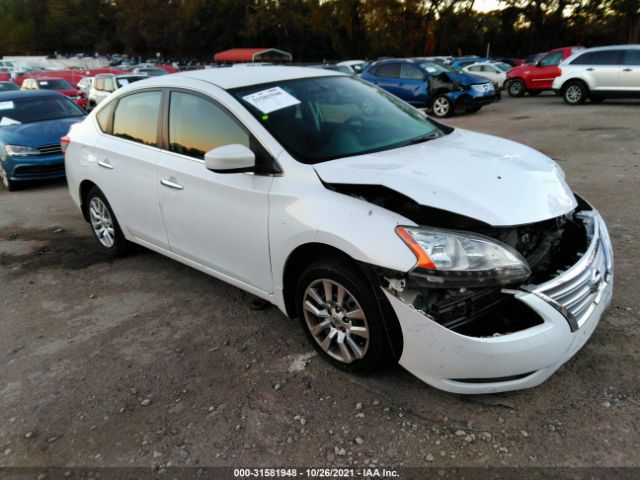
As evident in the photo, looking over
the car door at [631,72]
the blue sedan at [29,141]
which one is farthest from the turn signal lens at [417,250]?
the car door at [631,72]

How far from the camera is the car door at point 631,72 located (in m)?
14.1

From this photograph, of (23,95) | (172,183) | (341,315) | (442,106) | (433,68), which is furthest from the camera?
(433,68)

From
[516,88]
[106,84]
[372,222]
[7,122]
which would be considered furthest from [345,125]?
[516,88]

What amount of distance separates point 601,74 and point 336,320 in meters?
15.1

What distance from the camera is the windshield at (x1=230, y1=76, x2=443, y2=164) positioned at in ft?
10.7

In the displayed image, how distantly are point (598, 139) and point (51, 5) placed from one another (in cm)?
10678

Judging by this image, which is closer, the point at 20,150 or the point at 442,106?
the point at 20,150

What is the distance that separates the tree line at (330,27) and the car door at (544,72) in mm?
25725

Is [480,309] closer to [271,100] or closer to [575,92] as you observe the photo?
[271,100]

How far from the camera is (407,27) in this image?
47156 millimetres

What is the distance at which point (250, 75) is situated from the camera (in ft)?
12.6

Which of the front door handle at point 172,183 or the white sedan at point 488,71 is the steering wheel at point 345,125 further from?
→ the white sedan at point 488,71

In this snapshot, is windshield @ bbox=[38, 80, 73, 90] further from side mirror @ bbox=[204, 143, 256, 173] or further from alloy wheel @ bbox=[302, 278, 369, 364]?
alloy wheel @ bbox=[302, 278, 369, 364]

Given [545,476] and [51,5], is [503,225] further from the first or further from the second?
[51,5]
